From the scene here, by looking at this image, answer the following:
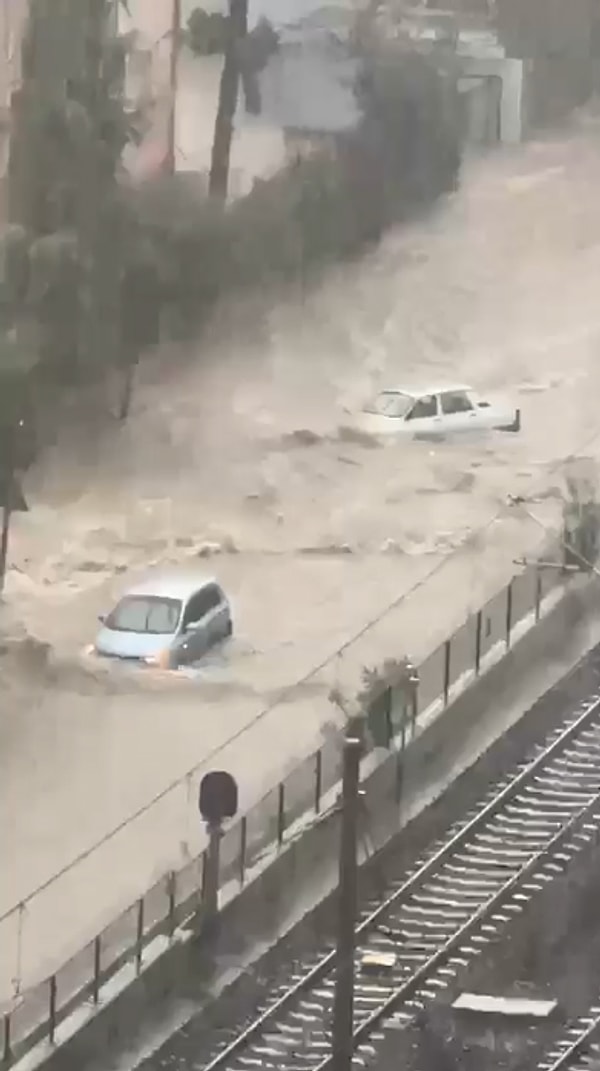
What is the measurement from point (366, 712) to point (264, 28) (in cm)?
113

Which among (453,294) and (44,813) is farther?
(453,294)

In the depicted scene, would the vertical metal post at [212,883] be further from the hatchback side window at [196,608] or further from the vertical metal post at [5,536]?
the vertical metal post at [5,536]

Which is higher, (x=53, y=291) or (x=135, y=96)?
(x=135, y=96)

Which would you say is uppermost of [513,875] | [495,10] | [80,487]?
[495,10]

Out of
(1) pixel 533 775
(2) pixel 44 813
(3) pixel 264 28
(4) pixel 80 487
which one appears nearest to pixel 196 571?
(4) pixel 80 487

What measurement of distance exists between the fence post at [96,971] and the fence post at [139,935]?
2.1 inches

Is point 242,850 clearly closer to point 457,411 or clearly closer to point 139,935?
point 139,935

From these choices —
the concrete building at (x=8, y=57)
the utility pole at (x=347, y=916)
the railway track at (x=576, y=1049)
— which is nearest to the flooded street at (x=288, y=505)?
the utility pole at (x=347, y=916)

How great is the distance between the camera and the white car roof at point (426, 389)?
8.63 feet

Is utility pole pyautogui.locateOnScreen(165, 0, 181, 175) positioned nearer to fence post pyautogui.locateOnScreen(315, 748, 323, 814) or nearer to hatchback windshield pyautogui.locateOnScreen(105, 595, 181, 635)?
hatchback windshield pyautogui.locateOnScreen(105, 595, 181, 635)

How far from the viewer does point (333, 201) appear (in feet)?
8.72

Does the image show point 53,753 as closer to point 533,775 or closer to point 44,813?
point 44,813

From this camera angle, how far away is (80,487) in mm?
2570

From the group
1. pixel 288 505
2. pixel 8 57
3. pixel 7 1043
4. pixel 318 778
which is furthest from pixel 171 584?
pixel 8 57
